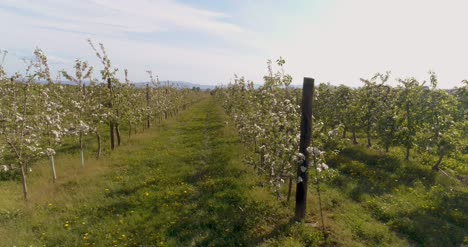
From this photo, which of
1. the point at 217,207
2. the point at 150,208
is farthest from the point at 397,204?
the point at 150,208

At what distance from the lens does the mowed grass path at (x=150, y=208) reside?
8914mm

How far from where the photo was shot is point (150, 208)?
35.9 ft

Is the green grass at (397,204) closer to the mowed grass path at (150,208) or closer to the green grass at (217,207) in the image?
the green grass at (217,207)

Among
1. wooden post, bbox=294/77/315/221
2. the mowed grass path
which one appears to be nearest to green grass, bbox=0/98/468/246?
the mowed grass path

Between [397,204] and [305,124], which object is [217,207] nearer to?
[305,124]

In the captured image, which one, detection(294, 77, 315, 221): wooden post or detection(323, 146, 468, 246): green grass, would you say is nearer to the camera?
detection(294, 77, 315, 221): wooden post

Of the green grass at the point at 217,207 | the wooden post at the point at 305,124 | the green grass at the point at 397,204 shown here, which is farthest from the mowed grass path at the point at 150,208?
the green grass at the point at 397,204

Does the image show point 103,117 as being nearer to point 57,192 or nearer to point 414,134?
point 57,192

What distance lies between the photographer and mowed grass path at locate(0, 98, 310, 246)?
8914 mm

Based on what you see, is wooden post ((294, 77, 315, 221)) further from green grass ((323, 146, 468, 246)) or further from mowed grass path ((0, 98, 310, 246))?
green grass ((323, 146, 468, 246))

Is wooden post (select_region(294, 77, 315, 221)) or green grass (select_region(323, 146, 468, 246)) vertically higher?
wooden post (select_region(294, 77, 315, 221))

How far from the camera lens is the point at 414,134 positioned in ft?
55.1

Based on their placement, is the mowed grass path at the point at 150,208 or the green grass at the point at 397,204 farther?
the green grass at the point at 397,204

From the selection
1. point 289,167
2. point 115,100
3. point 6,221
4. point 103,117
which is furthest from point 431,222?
point 115,100
